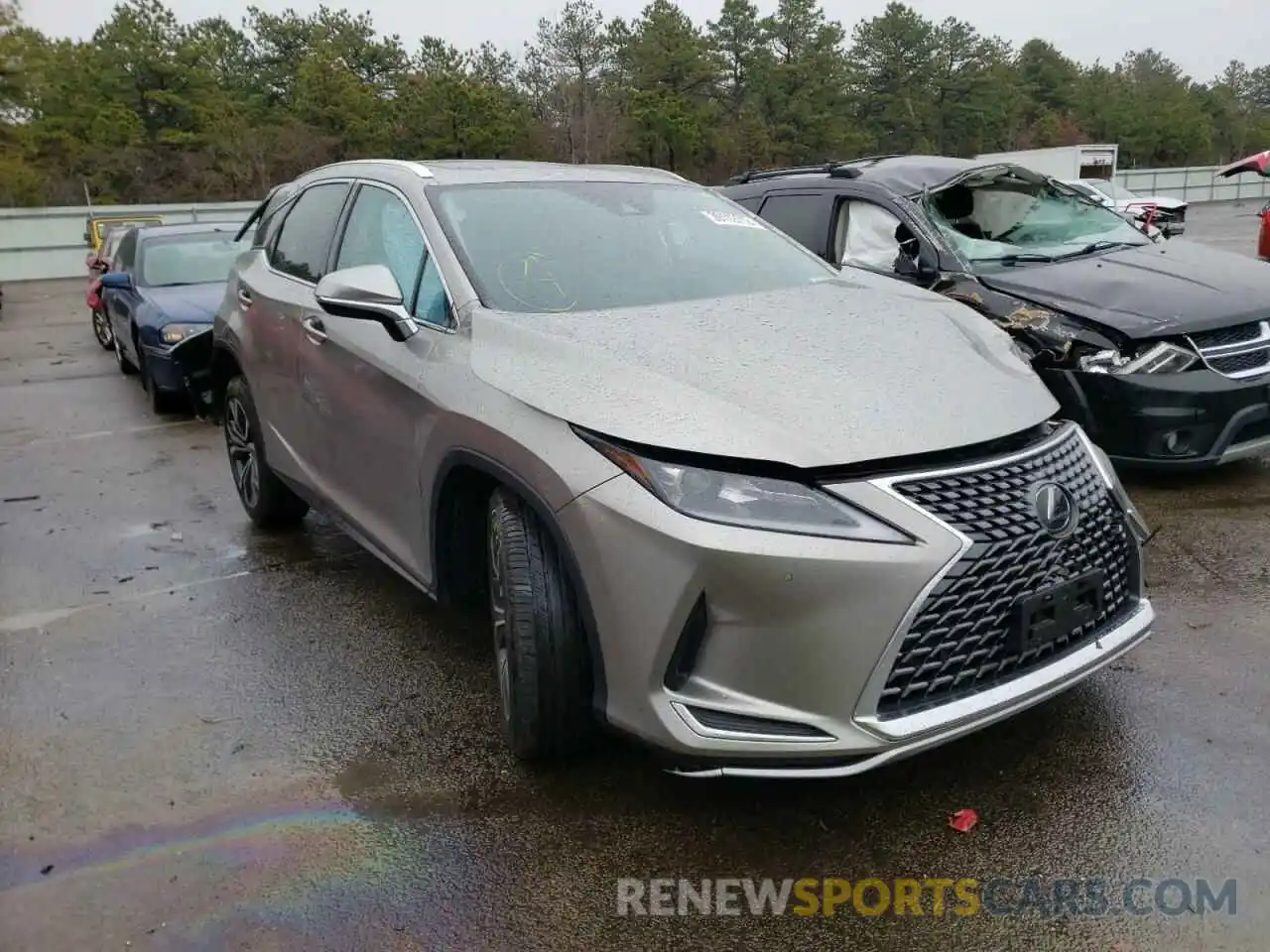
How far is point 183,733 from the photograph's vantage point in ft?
11.5

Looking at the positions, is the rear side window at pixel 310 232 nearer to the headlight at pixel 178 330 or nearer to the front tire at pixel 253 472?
the front tire at pixel 253 472

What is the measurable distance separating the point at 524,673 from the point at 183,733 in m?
1.44

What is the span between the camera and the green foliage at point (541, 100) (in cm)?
4662

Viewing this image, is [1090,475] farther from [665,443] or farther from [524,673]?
[524,673]

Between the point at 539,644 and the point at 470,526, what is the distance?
2.28 feet

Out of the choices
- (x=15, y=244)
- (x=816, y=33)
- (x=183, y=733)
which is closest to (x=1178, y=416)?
(x=183, y=733)

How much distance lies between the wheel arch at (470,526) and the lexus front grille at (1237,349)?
3.59 meters

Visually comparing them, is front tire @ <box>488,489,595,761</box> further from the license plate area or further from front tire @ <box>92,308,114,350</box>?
front tire @ <box>92,308,114,350</box>

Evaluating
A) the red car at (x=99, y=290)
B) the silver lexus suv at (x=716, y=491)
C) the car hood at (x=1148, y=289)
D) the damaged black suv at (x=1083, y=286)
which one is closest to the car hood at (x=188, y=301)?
the red car at (x=99, y=290)

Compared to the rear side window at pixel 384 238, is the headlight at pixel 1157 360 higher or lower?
lower

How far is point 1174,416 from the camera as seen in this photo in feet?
15.8

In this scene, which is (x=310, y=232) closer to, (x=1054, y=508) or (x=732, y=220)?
(x=732, y=220)

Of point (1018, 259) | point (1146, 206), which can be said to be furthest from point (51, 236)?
point (1018, 259)

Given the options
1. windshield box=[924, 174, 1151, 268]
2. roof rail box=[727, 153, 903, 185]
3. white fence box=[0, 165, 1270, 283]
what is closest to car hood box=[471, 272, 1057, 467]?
windshield box=[924, 174, 1151, 268]
